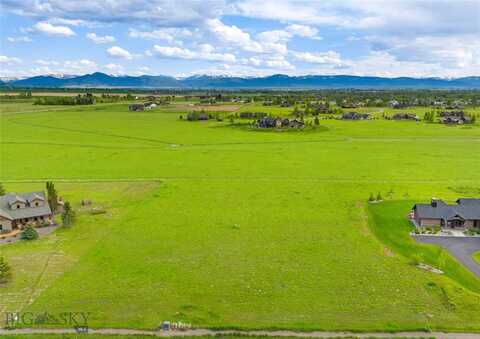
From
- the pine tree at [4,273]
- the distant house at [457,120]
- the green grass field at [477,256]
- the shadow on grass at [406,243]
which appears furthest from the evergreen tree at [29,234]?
the distant house at [457,120]

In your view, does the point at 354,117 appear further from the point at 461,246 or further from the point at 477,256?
the point at 477,256

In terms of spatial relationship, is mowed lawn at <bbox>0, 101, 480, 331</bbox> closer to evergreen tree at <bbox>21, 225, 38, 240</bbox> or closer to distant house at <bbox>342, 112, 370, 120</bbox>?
evergreen tree at <bbox>21, 225, 38, 240</bbox>

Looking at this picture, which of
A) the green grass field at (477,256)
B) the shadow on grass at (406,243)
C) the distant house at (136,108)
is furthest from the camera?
the distant house at (136,108)

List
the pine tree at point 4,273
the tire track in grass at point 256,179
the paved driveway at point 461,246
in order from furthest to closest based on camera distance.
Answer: the tire track in grass at point 256,179 < the paved driveway at point 461,246 < the pine tree at point 4,273

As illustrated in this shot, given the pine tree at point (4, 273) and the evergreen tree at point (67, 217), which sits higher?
the evergreen tree at point (67, 217)

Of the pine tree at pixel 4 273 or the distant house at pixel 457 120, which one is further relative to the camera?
the distant house at pixel 457 120

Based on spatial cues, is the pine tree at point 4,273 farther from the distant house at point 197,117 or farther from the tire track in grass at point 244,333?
the distant house at point 197,117

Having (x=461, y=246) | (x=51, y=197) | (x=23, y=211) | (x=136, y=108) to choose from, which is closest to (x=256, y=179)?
(x=51, y=197)
